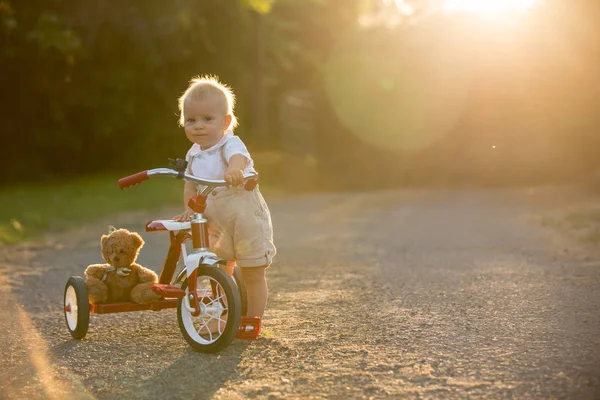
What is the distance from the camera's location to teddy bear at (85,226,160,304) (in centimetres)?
462

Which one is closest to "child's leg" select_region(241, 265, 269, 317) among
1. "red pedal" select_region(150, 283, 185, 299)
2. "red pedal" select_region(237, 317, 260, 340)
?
"red pedal" select_region(237, 317, 260, 340)

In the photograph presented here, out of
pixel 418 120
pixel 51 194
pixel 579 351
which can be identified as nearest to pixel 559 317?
pixel 579 351

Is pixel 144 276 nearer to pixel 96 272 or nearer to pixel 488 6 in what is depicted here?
pixel 96 272

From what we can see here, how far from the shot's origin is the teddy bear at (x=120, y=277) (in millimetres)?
4625

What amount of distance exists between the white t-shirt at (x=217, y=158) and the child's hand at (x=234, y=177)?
248mm

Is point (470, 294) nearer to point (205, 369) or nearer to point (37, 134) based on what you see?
point (205, 369)

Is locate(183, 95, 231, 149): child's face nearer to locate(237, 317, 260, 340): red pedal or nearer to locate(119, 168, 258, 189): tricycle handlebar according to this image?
locate(119, 168, 258, 189): tricycle handlebar

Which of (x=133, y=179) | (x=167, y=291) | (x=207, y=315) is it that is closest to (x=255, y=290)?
(x=207, y=315)

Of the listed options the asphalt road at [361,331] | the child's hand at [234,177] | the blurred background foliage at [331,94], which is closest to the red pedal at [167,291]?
the asphalt road at [361,331]

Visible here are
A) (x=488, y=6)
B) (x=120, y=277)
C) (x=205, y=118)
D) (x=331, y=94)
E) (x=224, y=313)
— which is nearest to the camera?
(x=224, y=313)

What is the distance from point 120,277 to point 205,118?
966 mm

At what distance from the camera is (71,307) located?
4734mm

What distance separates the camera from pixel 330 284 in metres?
6.23

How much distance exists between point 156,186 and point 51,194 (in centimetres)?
212
